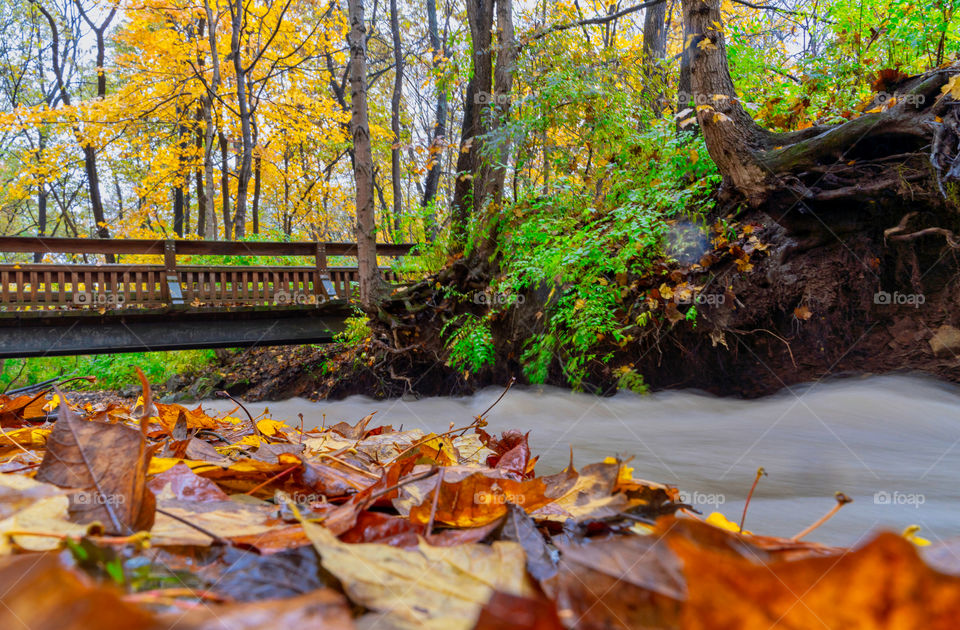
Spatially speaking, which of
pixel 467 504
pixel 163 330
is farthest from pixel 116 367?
pixel 467 504

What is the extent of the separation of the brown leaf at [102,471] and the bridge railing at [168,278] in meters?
9.23

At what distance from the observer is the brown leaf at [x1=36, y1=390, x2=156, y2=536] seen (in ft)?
1.83

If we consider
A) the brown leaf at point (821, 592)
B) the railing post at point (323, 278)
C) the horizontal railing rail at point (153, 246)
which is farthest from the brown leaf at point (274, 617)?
Result: the railing post at point (323, 278)

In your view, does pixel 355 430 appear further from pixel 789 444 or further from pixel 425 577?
pixel 789 444

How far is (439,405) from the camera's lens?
239 inches

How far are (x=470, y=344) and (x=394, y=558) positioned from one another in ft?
17.9

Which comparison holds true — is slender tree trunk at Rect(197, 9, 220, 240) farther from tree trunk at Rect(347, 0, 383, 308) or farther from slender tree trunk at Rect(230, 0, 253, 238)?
tree trunk at Rect(347, 0, 383, 308)

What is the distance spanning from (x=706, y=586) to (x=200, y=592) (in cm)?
41

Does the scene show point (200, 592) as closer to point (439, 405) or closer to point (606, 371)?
point (606, 371)

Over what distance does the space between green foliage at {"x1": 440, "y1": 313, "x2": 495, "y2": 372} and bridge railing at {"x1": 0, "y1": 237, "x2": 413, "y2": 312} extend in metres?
3.83

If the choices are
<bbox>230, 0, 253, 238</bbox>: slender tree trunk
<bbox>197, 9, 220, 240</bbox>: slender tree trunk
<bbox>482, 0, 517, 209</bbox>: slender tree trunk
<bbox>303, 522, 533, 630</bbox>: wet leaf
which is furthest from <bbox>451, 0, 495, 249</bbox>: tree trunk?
<bbox>197, 9, 220, 240</bbox>: slender tree trunk

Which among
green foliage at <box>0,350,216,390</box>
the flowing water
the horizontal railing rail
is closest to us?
the flowing water

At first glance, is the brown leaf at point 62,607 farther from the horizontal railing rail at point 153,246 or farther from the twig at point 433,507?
the horizontal railing rail at point 153,246

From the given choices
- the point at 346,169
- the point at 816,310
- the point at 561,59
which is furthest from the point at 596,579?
the point at 346,169
